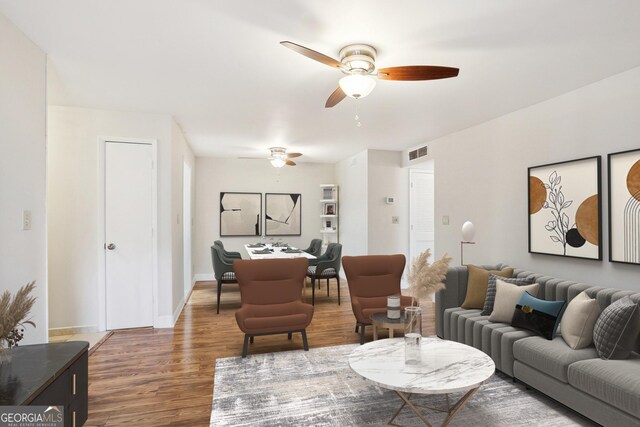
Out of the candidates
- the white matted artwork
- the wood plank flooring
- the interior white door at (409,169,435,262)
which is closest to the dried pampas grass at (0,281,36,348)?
the wood plank flooring

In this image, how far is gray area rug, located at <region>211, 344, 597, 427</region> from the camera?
2.27 m

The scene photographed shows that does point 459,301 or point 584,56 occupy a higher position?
point 584,56

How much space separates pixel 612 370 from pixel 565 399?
15.5 inches

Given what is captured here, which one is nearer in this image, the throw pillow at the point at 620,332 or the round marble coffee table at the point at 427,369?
the round marble coffee table at the point at 427,369

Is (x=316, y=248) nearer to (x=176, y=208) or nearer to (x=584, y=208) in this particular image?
(x=176, y=208)

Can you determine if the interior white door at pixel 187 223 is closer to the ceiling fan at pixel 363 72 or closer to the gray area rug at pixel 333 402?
the gray area rug at pixel 333 402

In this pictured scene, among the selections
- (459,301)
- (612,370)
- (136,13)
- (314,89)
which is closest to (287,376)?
(459,301)

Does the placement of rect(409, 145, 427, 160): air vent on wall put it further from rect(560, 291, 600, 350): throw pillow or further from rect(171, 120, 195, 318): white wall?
rect(171, 120, 195, 318): white wall

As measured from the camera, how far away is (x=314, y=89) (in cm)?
341

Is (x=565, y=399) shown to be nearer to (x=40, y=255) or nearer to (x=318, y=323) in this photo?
(x=318, y=323)

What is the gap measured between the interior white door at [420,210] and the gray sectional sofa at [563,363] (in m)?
3.08

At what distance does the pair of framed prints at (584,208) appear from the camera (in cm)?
286

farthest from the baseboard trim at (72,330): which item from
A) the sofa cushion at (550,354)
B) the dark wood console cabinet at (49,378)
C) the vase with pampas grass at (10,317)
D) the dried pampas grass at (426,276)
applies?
the sofa cushion at (550,354)

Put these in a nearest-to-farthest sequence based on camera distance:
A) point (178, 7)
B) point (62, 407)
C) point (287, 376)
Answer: point (62, 407) → point (178, 7) → point (287, 376)
